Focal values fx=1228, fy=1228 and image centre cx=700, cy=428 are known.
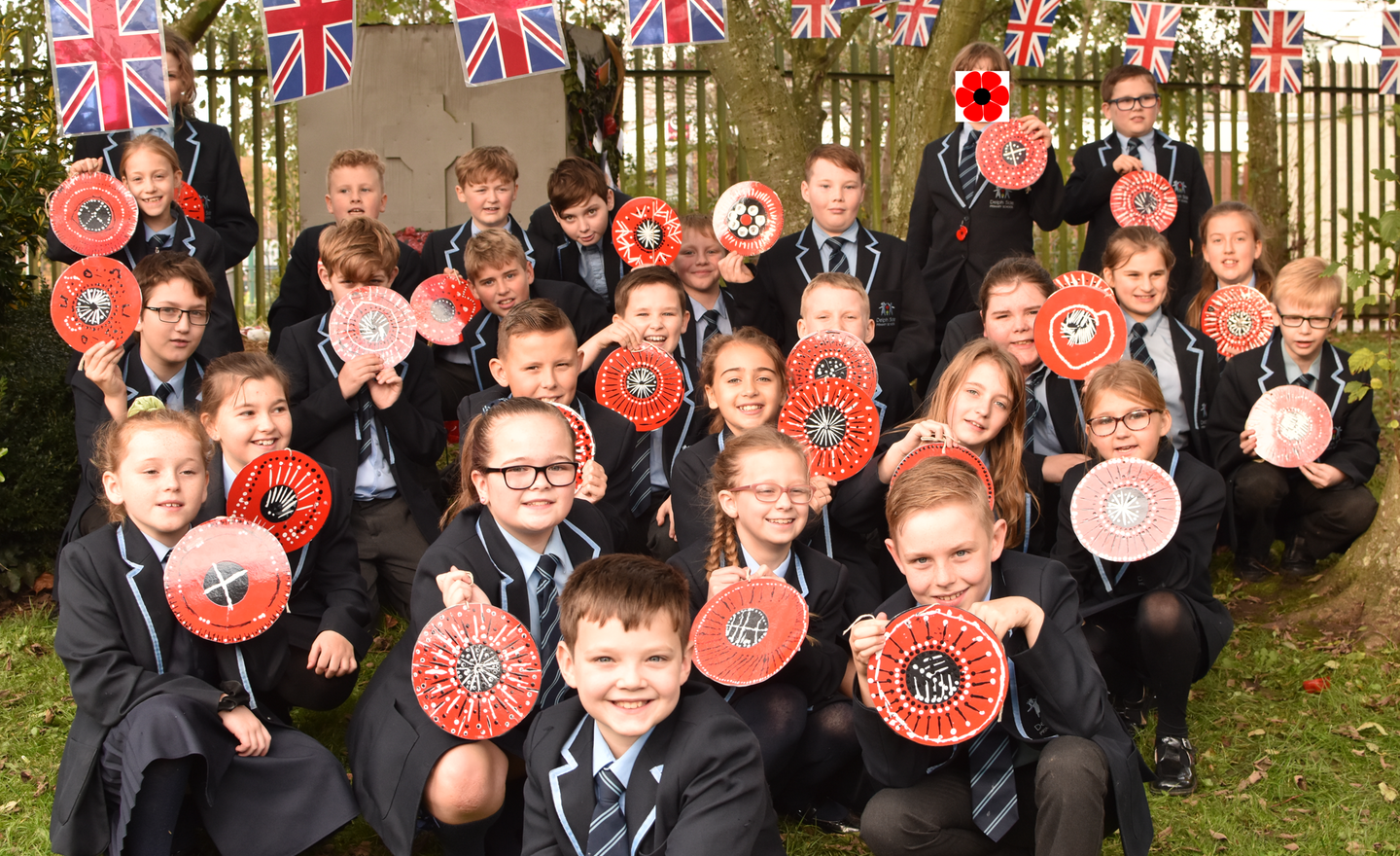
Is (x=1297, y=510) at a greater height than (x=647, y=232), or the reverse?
(x=647, y=232)

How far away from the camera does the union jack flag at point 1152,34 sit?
27.6ft

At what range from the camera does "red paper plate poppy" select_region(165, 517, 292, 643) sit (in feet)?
11.3

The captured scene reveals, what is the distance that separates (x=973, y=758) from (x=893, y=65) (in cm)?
897

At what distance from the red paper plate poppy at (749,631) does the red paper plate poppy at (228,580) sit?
125cm

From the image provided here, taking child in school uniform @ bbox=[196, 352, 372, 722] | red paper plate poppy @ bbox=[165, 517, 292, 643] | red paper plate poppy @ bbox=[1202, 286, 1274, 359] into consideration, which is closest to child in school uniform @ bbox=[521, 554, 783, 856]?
red paper plate poppy @ bbox=[165, 517, 292, 643]

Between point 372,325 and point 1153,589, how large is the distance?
121 inches

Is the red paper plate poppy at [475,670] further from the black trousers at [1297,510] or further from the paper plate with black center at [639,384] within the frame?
the black trousers at [1297,510]

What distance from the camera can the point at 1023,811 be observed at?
3273 mm

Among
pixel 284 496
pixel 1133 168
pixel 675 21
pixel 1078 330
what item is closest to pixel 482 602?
pixel 284 496

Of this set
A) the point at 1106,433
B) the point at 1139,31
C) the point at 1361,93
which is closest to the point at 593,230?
the point at 1106,433

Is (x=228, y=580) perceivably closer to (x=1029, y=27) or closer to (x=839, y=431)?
(x=839, y=431)

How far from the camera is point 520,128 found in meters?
8.57

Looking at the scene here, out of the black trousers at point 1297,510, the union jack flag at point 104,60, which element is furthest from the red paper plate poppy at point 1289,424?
the union jack flag at point 104,60

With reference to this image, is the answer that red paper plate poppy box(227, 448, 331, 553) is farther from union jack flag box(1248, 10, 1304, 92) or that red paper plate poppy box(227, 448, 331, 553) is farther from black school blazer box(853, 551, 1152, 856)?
union jack flag box(1248, 10, 1304, 92)
